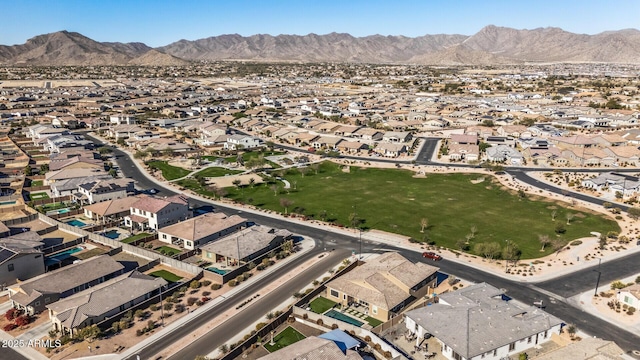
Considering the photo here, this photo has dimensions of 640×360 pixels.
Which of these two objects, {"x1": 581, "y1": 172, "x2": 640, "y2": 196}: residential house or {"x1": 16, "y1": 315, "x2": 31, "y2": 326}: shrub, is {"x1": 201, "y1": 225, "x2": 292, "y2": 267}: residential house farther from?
{"x1": 581, "y1": 172, "x2": 640, "y2": 196}: residential house

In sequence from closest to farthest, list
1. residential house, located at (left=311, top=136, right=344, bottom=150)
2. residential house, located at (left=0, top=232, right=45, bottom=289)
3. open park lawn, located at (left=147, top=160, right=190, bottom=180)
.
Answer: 1. residential house, located at (left=0, top=232, right=45, bottom=289)
2. open park lawn, located at (left=147, top=160, right=190, bottom=180)
3. residential house, located at (left=311, top=136, right=344, bottom=150)

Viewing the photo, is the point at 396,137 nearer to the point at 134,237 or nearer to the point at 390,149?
the point at 390,149

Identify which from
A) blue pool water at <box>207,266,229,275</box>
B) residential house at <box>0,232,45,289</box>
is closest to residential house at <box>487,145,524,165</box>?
blue pool water at <box>207,266,229,275</box>

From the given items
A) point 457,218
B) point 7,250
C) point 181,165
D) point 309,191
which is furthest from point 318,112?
point 7,250

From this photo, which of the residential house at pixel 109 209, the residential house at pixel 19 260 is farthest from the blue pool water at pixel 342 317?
the residential house at pixel 109 209

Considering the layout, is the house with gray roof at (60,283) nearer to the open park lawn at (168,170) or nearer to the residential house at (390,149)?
the open park lawn at (168,170)

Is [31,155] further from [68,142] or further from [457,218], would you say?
[457,218]
